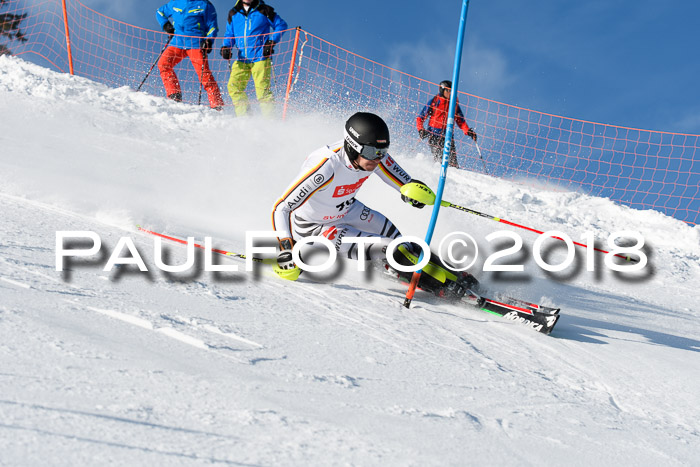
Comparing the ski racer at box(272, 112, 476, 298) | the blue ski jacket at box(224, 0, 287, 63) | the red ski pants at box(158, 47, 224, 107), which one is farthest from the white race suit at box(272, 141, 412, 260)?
the red ski pants at box(158, 47, 224, 107)

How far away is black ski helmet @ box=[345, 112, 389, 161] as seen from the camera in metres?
3.81

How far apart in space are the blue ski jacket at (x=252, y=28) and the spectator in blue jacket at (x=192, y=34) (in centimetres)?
37

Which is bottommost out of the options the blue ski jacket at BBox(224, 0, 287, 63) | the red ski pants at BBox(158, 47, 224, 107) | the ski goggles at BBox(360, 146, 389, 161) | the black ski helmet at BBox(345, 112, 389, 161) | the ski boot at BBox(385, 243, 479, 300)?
the ski boot at BBox(385, 243, 479, 300)

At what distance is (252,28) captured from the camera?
9555 millimetres

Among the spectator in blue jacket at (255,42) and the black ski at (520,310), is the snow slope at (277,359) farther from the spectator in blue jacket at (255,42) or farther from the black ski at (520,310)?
the spectator in blue jacket at (255,42)

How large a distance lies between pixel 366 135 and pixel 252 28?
665cm

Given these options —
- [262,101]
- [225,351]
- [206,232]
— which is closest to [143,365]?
[225,351]

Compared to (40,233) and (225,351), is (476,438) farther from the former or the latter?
(40,233)

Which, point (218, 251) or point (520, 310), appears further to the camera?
point (218, 251)

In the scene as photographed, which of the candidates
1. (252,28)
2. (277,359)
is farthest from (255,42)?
(277,359)

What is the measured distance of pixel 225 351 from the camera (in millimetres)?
2178

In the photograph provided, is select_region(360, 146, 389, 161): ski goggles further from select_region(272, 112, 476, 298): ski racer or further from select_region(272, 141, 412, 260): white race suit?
select_region(272, 141, 412, 260): white race suit

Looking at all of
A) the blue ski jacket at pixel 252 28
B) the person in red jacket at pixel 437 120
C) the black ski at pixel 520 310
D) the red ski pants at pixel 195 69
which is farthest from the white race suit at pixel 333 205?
the red ski pants at pixel 195 69

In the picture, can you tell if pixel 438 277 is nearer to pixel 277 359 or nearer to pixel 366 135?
pixel 366 135
